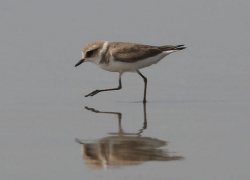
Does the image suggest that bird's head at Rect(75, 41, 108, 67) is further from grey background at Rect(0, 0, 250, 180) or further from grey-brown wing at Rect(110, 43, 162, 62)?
grey background at Rect(0, 0, 250, 180)

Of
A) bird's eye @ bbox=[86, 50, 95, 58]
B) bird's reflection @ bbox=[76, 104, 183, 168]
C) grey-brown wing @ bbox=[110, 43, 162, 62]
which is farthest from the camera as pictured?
grey-brown wing @ bbox=[110, 43, 162, 62]

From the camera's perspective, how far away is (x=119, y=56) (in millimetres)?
10695

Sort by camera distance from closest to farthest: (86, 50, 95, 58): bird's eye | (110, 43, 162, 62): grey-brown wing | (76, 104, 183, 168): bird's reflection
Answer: (76, 104, 183, 168): bird's reflection
(86, 50, 95, 58): bird's eye
(110, 43, 162, 62): grey-brown wing

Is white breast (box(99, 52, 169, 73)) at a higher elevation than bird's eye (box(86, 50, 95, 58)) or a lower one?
lower

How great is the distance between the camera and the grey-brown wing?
422 inches

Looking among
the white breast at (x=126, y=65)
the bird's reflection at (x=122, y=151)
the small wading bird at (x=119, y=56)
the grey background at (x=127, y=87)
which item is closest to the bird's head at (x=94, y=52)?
the small wading bird at (x=119, y=56)

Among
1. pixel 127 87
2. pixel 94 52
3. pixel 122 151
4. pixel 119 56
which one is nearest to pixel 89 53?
pixel 94 52

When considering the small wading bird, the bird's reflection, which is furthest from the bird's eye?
the bird's reflection

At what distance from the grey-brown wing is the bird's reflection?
7.99 ft

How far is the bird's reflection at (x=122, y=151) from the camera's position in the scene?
283 inches

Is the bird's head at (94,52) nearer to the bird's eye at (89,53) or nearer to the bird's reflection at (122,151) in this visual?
the bird's eye at (89,53)

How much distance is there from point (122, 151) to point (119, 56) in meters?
3.32

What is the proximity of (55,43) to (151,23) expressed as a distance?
241 centimetres

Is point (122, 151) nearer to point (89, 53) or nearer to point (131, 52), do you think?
point (89, 53)
